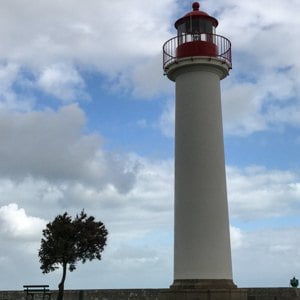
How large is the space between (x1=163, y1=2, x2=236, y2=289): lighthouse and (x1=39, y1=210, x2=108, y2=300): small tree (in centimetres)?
816

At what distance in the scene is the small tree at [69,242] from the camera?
28953mm

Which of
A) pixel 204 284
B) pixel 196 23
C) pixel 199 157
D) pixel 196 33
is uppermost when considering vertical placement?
pixel 196 23

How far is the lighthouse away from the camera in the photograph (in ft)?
71.1

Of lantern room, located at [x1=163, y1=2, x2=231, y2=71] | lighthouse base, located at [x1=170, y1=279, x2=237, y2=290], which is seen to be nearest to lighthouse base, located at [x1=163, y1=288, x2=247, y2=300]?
lighthouse base, located at [x1=170, y1=279, x2=237, y2=290]

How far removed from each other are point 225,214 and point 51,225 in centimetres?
1068

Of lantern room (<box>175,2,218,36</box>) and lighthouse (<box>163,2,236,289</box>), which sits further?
lantern room (<box>175,2,218,36</box>)

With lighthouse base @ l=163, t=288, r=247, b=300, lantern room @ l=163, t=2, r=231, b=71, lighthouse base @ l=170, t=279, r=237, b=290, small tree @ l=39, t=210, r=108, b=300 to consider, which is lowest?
lighthouse base @ l=163, t=288, r=247, b=300

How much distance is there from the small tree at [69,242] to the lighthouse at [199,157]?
26.8 ft

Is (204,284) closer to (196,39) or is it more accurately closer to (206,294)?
(206,294)

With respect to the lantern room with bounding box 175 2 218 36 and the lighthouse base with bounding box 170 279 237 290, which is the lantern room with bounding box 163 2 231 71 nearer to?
the lantern room with bounding box 175 2 218 36

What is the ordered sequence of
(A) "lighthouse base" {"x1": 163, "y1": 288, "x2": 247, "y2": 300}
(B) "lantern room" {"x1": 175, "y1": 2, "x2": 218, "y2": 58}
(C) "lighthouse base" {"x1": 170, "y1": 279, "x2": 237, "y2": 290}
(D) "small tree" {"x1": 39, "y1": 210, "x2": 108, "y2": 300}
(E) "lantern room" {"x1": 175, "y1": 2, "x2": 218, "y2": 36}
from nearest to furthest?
(A) "lighthouse base" {"x1": 163, "y1": 288, "x2": 247, "y2": 300}, (C) "lighthouse base" {"x1": 170, "y1": 279, "x2": 237, "y2": 290}, (B) "lantern room" {"x1": 175, "y1": 2, "x2": 218, "y2": 58}, (E) "lantern room" {"x1": 175, "y1": 2, "x2": 218, "y2": 36}, (D) "small tree" {"x1": 39, "y1": 210, "x2": 108, "y2": 300}

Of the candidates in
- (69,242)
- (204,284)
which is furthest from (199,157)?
(69,242)

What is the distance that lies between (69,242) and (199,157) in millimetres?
9913

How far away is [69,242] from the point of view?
2905 centimetres
